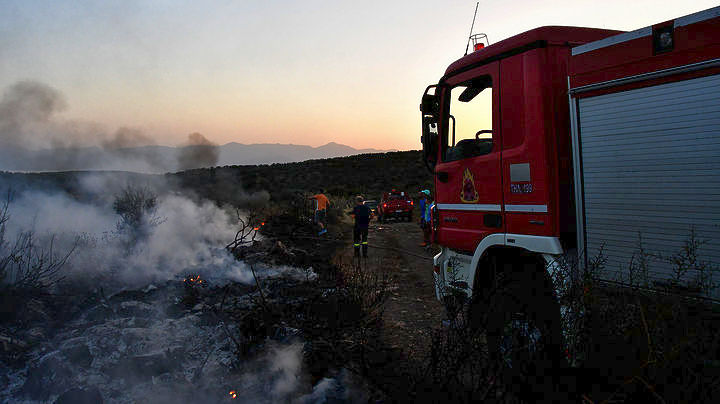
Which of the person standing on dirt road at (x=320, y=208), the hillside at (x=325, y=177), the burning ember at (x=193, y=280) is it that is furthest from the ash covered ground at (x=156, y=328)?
the hillside at (x=325, y=177)

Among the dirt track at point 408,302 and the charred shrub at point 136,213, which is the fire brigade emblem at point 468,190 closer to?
the dirt track at point 408,302

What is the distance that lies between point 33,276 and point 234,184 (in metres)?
37.3

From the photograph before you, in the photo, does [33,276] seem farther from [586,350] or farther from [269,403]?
[586,350]

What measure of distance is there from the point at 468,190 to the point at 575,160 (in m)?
1.07

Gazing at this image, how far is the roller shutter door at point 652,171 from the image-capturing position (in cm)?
233

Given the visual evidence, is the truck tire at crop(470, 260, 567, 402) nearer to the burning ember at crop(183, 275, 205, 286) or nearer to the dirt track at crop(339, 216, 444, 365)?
the dirt track at crop(339, 216, 444, 365)

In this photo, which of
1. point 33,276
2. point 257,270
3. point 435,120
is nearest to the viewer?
point 435,120

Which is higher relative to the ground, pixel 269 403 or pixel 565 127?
pixel 565 127

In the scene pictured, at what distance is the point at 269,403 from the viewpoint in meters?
3.21

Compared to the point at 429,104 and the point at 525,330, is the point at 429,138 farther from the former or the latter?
the point at 525,330

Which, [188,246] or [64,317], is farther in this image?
[188,246]

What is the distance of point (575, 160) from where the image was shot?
9.78ft

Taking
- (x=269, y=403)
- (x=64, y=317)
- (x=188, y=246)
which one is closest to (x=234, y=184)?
(x=188, y=246)

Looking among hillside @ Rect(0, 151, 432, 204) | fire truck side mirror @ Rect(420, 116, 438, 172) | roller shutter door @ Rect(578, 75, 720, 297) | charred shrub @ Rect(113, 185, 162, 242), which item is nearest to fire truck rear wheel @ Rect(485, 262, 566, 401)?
roller shutter door @ Rect(578, 75, 720, 297)
